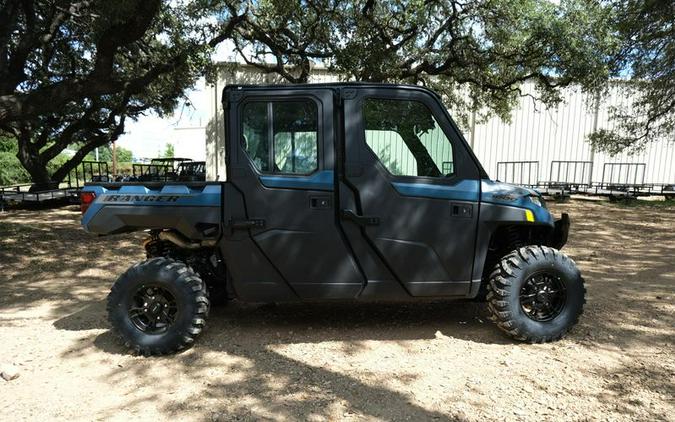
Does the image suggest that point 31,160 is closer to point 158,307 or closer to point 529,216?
point 158,307

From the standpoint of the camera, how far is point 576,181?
2288 cm

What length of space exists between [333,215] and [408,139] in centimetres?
87

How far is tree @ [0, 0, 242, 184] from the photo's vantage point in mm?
7406

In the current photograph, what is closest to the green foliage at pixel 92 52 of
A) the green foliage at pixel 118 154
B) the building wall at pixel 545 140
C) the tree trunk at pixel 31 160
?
the tree trunk at pixel 31 160

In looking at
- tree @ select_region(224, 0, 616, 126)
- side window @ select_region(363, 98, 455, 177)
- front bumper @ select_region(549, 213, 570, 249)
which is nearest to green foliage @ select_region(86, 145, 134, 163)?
tree @ select_region(224, 0, 616, 126)

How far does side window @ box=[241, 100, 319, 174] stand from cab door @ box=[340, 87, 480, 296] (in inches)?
12.0

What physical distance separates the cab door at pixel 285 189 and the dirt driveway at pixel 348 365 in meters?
0.70

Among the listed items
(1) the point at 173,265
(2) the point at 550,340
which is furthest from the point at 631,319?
(1) the point at 173,265

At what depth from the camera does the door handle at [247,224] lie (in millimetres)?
3748

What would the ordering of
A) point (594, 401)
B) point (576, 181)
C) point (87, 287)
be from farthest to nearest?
point (576, 181) → point (87, 287) → point (594, 401)

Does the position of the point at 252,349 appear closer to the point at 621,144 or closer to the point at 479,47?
the point at 479,47

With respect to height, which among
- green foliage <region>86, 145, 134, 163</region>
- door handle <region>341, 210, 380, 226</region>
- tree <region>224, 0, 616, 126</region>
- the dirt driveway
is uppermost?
tree <region>224, 0, 616, 126</region>

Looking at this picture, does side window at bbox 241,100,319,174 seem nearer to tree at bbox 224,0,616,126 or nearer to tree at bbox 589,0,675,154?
tree at bbox 224,0,616,126

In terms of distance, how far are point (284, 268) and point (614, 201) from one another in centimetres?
1750
